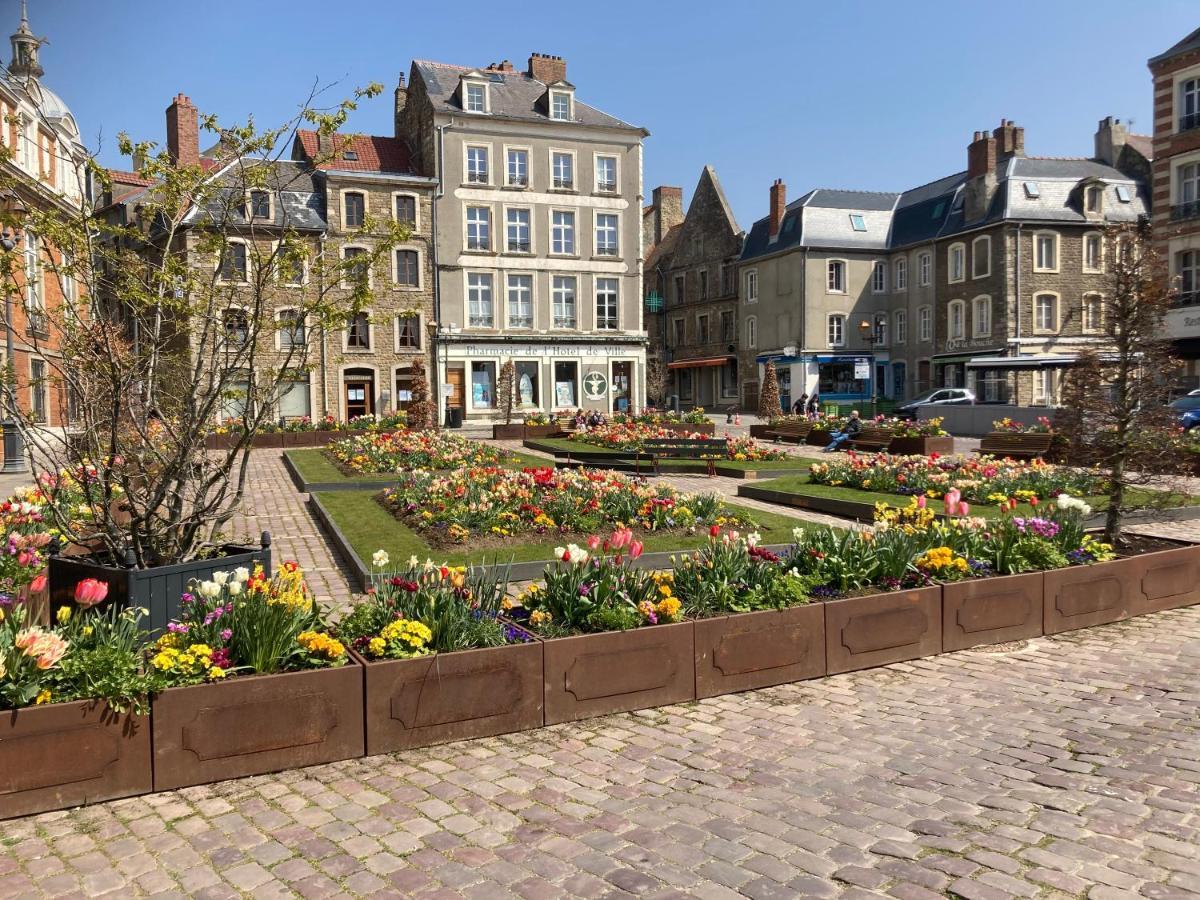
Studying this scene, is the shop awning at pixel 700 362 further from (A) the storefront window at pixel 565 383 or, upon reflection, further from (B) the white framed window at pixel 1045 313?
(B) the white framed window at pixel 1045 313

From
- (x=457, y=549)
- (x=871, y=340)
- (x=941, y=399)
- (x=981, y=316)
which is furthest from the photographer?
(x=871, y=340)

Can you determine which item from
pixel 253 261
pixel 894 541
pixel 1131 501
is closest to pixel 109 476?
pixel 253 261

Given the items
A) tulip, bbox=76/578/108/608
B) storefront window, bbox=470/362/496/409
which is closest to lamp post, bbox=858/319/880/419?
storefront window, bbox=470/362/496/409

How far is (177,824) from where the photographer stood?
4324 mm

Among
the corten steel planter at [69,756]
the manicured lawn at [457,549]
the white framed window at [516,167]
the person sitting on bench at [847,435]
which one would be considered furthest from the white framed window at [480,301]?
the corten steel planter at [69,756]

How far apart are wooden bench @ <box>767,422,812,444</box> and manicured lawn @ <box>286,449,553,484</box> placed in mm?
9379

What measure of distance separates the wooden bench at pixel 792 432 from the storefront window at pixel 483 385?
53.0 ft

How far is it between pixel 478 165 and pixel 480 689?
39738 mm

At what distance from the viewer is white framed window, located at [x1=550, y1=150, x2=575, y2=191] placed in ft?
143

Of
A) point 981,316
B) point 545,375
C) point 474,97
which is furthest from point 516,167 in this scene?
point 981,316

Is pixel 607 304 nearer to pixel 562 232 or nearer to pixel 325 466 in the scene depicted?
pixel 562 232

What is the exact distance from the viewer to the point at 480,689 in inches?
211

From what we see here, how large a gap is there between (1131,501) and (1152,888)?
39.4ft

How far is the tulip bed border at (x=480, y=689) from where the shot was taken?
4.46 m
